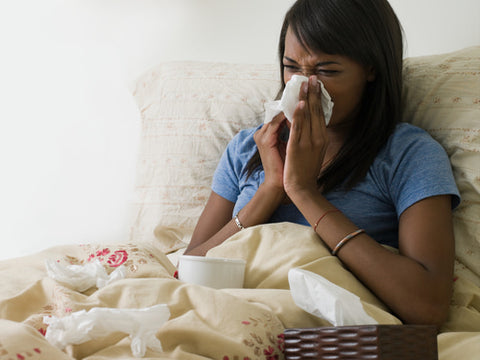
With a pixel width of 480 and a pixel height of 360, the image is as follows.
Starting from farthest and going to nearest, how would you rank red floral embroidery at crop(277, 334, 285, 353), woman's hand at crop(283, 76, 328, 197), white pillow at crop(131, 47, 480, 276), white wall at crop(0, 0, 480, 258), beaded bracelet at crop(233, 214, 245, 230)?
white wall at crop(0, 0, 480, 258)
white pillow at crop(131, 47, 480, 276)
beaded bracelet at crop(233, 214, 245, 230)
woman's hand at crop(283, 76, 328, 197)
red floral embroidery at crop(277, 334, 285, 353)

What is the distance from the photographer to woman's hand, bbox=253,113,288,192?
1.19m

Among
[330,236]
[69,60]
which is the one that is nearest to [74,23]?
[69,60]

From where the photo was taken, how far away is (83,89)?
1.97 m

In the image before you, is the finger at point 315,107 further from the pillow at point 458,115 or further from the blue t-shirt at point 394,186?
the pillow at point 458,115

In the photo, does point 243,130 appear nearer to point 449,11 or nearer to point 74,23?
point 449,11

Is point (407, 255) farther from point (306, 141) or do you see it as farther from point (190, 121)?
point (190, 121)

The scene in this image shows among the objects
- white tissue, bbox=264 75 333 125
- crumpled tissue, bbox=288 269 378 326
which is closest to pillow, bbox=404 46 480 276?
white tissue, bbox=264 75 333 125

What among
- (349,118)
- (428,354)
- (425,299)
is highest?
(349,118)

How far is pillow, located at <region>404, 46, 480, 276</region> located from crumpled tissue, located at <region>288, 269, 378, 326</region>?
48cm

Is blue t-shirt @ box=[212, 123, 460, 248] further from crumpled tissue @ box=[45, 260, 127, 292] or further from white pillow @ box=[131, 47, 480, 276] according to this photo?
crumpled tissue @ box=[45, 260, 127, 292]

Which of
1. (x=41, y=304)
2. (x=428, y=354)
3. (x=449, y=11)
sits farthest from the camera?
(x=449, y=11)

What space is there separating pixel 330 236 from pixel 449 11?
89 cm

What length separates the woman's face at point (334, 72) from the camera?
3.67 ft

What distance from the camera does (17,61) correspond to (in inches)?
77.9
